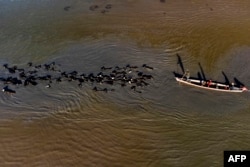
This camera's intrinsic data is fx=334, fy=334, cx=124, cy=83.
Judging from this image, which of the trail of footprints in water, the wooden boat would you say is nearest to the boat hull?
the wooden boat

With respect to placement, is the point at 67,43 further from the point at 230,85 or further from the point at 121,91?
the point at 230,85

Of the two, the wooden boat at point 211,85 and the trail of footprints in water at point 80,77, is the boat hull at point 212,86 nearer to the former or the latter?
the wooden boat at point 211,85

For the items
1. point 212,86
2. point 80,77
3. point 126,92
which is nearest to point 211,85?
point 212,86

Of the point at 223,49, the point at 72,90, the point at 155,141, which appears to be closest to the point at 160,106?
the point at 155,141

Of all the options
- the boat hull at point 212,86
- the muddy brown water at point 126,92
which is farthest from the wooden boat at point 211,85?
the muddy brown water at point 126,92

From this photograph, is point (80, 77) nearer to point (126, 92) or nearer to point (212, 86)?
point (126, 92)

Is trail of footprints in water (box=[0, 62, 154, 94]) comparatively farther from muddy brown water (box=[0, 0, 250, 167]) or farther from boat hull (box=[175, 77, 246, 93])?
boat hull (box=[175, 77, 246, 93])
